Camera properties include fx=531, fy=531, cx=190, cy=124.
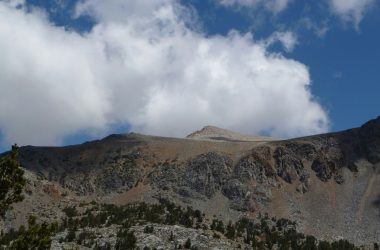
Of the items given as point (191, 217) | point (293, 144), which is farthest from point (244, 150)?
point (191, 217)

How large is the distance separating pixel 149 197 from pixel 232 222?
22.7m

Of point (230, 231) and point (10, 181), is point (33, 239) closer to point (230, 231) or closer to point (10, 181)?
point (10, 181)

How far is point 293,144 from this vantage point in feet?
491

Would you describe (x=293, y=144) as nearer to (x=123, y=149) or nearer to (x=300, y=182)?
(x=300, y=182)

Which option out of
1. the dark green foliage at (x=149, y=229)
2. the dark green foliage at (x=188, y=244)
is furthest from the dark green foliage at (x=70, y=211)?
the dark green foliage at (x=188, y=244)

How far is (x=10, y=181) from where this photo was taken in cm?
2581

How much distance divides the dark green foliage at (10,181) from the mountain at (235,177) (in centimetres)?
8597

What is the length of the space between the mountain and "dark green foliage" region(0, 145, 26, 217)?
8597cm

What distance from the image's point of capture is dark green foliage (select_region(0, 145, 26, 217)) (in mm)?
25688

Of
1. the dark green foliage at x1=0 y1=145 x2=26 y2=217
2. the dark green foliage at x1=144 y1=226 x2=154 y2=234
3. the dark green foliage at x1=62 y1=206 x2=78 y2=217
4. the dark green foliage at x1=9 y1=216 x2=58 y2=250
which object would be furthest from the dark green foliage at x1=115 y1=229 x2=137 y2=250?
the dark green foliage at x1=0 y1=145 x2=26 y2=217

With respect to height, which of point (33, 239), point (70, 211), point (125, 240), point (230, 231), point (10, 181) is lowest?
point (125, 240)

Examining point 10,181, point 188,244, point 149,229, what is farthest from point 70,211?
point 10,181

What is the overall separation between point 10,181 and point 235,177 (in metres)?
113

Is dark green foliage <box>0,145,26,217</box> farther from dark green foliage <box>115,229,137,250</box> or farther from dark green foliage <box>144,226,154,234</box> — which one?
dark green foliage <box>144,226,154,234</box>
